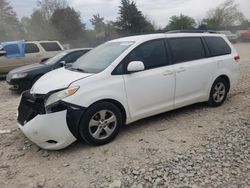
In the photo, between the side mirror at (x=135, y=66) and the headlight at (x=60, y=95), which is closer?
the headlight at (x=60, y=95)

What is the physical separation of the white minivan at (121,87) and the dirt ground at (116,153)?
249mm

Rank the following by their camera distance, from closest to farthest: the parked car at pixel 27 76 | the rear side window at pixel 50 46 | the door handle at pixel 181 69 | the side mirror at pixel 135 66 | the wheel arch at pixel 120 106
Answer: the wheel arch at pixel 120 106
the side mirror at pixel 135 66
the door handle at pixel 181 69
the parked car at pixel 27 76
the rear side window at pixel 50 46

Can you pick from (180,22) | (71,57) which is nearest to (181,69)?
(71,57)

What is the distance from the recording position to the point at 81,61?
5.43 meters

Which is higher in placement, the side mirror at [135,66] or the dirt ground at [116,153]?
the side mirror at [135,66]

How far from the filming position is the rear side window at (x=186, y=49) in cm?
536

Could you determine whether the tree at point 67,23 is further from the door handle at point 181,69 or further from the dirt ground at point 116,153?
the door handle at point 181,69

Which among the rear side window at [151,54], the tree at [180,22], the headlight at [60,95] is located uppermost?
the rear side window at [151,54]

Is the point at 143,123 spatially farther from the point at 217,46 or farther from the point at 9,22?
the point at 9,22

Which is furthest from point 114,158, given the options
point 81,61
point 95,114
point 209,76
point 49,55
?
point 49,55

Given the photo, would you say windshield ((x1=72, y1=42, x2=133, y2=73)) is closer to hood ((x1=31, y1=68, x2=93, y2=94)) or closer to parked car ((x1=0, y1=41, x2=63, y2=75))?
hood ((x1=31, y1=68, x2=93, y2=94))

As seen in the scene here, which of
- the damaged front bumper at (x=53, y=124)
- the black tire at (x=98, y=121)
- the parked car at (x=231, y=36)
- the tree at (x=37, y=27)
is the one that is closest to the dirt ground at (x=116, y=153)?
the black tire at (x=98, y=121)

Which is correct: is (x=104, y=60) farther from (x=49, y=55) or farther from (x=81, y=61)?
(x=49, y=55)

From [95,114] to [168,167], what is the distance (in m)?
1.33
